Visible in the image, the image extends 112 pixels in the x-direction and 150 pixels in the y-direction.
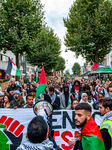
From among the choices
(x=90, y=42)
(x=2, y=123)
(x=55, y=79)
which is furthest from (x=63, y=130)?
(x=90, y=42)

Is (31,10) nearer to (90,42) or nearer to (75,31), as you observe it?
(75,31)

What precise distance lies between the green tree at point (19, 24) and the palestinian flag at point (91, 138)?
1460cm

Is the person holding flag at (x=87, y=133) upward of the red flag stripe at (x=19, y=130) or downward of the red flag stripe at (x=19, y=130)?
upward

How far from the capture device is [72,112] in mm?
4199

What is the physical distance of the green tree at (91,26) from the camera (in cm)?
1825

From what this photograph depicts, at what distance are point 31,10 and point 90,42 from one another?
26.3 ft

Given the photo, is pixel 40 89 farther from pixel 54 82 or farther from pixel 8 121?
pixel 54 82

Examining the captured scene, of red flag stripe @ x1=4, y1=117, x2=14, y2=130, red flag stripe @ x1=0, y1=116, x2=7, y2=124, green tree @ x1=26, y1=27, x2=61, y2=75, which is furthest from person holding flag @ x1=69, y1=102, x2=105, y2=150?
green tree @ x1=26, y1=27, x2=61, y2=75

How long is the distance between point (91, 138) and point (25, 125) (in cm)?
273

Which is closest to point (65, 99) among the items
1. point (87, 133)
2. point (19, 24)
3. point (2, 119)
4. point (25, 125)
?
point (25, 125)

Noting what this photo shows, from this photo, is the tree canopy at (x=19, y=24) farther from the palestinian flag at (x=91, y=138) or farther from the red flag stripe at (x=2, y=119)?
the palestinian flag at (x=91, y=138)

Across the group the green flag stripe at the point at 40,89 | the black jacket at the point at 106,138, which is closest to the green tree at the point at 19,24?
the green flag stripe at the point at 40,89

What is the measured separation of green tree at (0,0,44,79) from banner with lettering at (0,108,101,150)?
12.2 m

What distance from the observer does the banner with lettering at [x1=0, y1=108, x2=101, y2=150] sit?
12.6ft
